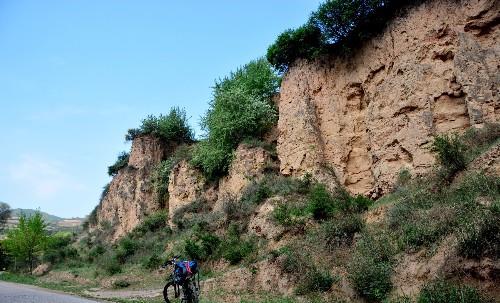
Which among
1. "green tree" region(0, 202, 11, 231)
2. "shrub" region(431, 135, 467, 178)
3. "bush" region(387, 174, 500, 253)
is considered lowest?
"bush" region(387, 174, 500, 253)

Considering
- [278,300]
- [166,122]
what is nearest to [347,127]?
[278,300]

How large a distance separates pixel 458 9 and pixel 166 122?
24956 millimetres

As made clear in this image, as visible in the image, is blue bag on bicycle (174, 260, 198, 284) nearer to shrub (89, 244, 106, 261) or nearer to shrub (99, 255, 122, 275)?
shrub (99, 255, 122, 275)

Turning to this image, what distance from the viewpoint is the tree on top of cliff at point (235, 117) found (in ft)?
82.4

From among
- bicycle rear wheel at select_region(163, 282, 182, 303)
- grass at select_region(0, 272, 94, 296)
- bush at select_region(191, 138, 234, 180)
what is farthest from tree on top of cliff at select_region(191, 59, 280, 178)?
bicycle rear wheel at select_region(163, 282, 182, 303)

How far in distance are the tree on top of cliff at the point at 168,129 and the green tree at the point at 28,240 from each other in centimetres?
1316

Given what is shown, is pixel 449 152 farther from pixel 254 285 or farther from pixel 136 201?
pixel 136 201

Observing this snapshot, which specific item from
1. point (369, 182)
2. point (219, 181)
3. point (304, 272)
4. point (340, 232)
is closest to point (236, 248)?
point (340, 232)

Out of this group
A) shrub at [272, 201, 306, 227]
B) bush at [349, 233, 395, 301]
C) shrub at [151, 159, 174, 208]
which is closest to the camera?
bush at [349, 233, 395, 301]

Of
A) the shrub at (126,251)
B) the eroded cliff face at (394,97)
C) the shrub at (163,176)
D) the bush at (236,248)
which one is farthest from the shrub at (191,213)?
the eroded cliff face at (394,97)

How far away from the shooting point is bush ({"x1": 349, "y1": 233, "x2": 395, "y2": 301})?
9367mm

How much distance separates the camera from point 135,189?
33781mm

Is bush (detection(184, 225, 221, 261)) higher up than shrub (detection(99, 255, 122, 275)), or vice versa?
bush (detection(184, 225, 221, 261))

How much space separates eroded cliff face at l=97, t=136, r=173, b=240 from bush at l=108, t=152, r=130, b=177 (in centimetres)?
102
